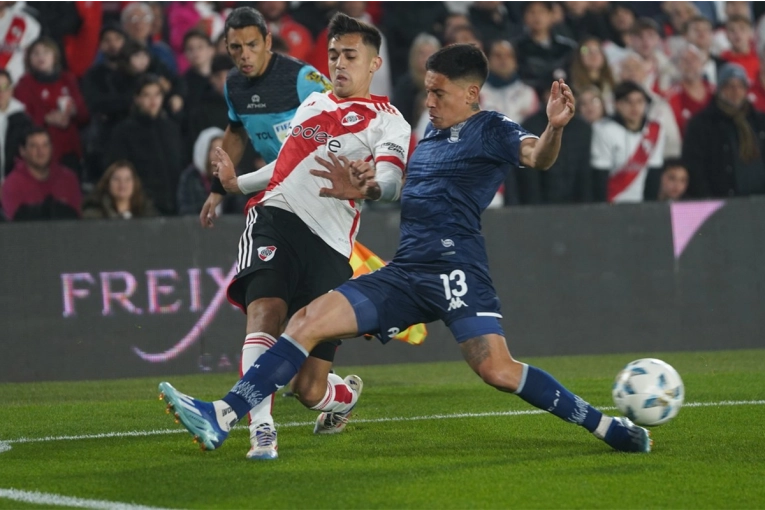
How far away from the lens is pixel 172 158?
10.9 metres

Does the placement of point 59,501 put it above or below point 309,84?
below

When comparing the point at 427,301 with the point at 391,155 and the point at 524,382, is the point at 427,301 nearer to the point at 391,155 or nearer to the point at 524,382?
the point at 524,382

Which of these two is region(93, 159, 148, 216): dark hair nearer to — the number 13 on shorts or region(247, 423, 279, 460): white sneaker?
region(247, 423, 279, 460): white sneaker

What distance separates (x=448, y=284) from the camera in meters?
5.43

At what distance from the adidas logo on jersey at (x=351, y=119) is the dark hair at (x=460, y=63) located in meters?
0.61

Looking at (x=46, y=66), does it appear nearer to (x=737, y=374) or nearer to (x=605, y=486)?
(x=737, y=374)

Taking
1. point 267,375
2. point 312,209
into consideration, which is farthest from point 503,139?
point 267,375

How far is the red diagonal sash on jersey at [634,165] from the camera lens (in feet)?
39.1

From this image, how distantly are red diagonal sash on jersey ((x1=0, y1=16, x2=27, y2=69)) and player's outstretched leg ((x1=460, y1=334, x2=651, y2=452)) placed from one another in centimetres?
698

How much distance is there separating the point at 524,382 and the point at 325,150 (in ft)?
5.47

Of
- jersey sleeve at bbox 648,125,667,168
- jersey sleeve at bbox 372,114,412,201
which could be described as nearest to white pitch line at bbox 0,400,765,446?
jersey sleeve at bbox 372,114,412,201

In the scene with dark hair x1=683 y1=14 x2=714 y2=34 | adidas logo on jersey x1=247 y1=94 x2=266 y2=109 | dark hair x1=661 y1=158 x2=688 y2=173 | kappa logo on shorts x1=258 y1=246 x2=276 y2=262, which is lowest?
kappa logo on shorts x1=258 y1=246 x2=276 y2=262

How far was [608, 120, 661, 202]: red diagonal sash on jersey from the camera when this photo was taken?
1191 centimetres

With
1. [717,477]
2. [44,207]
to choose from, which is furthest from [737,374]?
[44,207]
